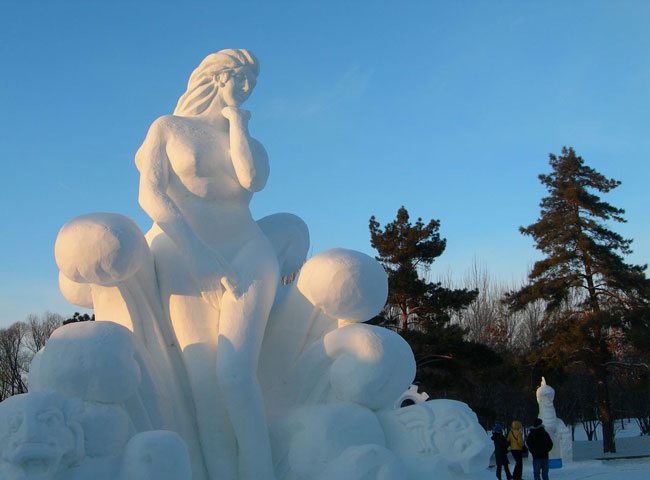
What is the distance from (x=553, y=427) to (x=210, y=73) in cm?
1441

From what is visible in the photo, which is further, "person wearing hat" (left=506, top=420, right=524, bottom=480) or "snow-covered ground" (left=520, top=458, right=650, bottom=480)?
"snow-covered ground" (left=520, top=458, right=650, bottom=480)

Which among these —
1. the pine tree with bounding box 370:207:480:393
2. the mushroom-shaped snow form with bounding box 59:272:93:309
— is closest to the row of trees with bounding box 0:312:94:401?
the pine tree with bounding box 370:207:480:393

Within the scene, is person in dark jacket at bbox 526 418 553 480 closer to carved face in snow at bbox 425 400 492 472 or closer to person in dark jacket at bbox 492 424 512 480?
person in dark jacket at bbox 492 424 512 480

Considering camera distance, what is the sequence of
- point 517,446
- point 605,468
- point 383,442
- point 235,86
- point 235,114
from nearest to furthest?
point 383,442
point 235,114
point 235,86
point 517,446
point 605,468

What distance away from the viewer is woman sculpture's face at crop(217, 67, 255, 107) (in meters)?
3.36

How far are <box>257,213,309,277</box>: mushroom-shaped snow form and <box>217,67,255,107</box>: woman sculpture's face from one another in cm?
66

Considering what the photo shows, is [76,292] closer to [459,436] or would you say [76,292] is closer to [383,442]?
[383,442]

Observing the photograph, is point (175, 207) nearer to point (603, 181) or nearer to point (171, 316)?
point (171, 316)

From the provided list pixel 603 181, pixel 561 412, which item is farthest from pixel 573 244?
pixel 561 412

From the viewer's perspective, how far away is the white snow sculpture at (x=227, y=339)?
2.47m

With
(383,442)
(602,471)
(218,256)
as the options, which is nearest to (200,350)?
(218,256)

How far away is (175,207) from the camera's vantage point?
121 inches

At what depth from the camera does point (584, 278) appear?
19938mm

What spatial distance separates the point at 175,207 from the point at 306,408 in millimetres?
1093
